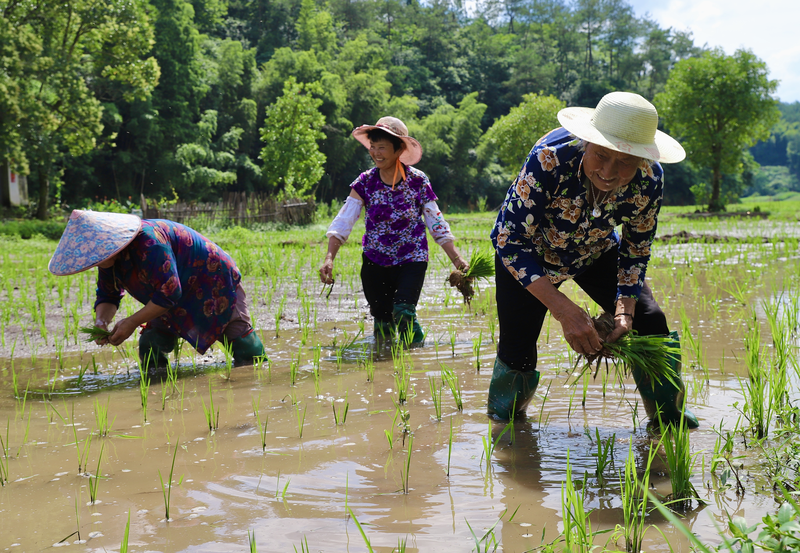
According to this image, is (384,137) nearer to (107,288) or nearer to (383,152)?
(383,152)

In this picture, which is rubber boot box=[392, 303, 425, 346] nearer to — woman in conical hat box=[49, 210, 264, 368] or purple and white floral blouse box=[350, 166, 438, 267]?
purple and white floral blouse box=[350, 166, 438, 267]

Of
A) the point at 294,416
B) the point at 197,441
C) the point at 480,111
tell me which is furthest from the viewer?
the point at 480,111

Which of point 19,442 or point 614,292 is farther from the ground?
point 614,292

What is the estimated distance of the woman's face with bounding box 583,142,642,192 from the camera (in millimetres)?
2215

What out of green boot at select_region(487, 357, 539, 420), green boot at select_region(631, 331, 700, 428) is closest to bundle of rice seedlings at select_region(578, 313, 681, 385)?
green boot at select_region(631, 331, 700, 428)

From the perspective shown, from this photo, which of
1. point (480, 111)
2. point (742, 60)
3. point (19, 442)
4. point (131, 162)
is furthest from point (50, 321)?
point (480, 111)

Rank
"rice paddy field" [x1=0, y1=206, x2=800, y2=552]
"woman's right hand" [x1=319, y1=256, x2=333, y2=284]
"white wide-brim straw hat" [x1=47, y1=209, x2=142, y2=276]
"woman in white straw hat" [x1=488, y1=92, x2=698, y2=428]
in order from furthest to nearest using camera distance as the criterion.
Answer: "woman's right hand" [x1=319, y1=256, x2=333, y2=284] → "white wide-brim straw hat" [x1=47, y1=209, x2=142, y2=276] → "woman in white straw hat" [x1=488, y1=92, x2=698, y2=428] → "rice paddy field" [x1=0, y1=206, x2=800, y2=552]

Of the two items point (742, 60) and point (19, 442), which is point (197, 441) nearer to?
point (19, 442)

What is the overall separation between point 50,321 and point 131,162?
26533mm

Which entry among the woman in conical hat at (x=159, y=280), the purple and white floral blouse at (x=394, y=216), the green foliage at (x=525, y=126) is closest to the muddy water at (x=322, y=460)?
the woman in conical hat at (x=159, y=280)

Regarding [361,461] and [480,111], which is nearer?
[361,461]

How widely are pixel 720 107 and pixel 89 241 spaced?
28.1 meters

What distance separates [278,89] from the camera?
36.5 metres

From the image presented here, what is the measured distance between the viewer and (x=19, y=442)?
2744 millimetres
